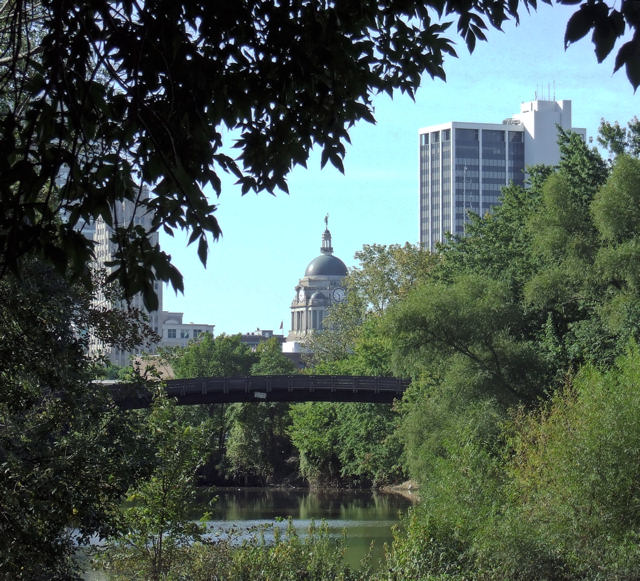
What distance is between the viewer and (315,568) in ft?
69.3

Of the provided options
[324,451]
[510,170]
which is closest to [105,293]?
[324,451]


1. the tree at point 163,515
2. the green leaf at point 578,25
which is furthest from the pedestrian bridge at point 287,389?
the green leaf at point 578,25

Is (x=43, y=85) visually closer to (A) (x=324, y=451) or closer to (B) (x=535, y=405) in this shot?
(B) (x=535, y=405)

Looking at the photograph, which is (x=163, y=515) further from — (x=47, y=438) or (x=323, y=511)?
(x=323, y=511)

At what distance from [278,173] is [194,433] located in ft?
43.2

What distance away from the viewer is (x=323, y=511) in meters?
47.9

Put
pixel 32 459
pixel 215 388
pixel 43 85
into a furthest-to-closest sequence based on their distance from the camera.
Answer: pixel 215 388
pixel 32 459
pixel 43 85

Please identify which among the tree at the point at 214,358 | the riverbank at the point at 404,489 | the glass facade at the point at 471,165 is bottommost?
the riverbank at the point at 404,489

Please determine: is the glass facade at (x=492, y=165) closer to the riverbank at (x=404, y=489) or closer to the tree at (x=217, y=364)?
the tree at (x=217, y=364)

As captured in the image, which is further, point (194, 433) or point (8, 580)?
point (194, 433)

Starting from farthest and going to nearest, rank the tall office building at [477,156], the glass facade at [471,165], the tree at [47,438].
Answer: the glass facade at [471,165] → the tall office building at [477,156] → the tree at [47,438]

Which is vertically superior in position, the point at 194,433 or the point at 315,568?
the point at 194,433

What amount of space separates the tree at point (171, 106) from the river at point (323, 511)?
23199 mm

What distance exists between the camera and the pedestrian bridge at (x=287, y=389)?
4919 cm
